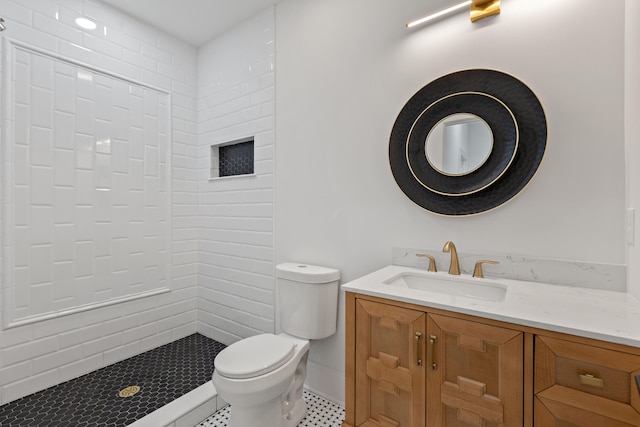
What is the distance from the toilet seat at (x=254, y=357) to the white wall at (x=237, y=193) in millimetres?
669

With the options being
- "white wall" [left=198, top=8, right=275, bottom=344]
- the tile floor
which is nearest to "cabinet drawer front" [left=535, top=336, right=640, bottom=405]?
the tile floor

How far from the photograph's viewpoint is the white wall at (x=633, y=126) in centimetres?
108

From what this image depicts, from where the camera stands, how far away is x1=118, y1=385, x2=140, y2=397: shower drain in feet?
6.20

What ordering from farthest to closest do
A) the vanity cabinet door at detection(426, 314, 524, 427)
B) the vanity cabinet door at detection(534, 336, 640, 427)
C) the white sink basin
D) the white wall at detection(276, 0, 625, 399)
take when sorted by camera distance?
the white sink basin < the white wall at detection(276, 0, 625, 399) < the vanity cabinet door at detection(426, 314, 524, 427) < the vanity cabinet door at detection(534, 336, 640, 427)

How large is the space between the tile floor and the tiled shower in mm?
642

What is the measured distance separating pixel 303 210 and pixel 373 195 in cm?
55

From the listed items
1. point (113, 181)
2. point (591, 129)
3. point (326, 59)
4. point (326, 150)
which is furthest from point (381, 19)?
point (113, 181)

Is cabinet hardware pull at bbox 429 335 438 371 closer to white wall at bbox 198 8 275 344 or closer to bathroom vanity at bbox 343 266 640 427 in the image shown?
bathroom vanity at bbox 343 266 640 427

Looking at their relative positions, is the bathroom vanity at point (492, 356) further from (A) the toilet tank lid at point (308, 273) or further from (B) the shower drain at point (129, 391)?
(B) the shower drain at point (129, 391)


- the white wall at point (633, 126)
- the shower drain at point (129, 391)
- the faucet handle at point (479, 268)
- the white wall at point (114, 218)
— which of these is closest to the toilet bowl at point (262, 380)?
the shower drain at point (129, 391)

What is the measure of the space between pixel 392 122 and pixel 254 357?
148 centimetres

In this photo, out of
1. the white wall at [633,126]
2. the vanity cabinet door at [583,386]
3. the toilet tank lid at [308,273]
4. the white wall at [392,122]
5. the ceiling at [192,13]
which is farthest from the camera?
the ceiling at [192,13]

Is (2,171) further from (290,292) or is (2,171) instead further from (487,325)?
(487,325)

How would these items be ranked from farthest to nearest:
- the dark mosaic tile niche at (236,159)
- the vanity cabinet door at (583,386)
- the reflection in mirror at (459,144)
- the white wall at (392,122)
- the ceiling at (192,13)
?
1. the dark mosaic tile niche at (236,159)
2. the ceiling at (192,13)
3. the reflection in mirror at (459,144)
4. the white wall at (392,122)
5. the vanity cabinet door at (583,386)
